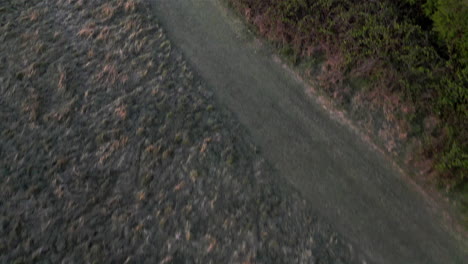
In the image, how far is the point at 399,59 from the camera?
6.70 m

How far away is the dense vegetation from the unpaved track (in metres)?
0.41

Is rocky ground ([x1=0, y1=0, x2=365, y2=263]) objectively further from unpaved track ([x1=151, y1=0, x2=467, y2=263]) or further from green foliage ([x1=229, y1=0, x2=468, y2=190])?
green foliage ([x1=229, y1=0, x2=468, y2=190])

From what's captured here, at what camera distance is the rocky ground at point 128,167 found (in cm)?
553

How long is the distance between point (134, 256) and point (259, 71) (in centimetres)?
360

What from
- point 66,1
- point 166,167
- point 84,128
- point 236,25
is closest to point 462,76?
point 236,25

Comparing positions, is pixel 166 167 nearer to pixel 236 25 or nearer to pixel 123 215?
pixel 123 215

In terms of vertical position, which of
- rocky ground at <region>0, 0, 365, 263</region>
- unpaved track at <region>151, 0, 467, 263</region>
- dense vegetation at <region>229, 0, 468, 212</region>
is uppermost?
dense vegetation at <region>229, 0, 468, 212</region>

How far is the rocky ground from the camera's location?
5.53 m

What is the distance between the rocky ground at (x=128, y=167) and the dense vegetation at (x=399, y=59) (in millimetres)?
1663

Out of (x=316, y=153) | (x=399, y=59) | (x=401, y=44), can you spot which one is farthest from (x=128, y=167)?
(x=401, y=44)

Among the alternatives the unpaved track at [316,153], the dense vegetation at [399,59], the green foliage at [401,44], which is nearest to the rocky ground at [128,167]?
the unpaved track at [316,153]

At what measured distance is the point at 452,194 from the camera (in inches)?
226

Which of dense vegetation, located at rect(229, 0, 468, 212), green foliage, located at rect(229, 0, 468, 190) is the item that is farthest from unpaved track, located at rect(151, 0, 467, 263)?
green foliage, located at rect(229, 0, 468, 190)

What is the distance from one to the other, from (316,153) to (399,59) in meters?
1.95
